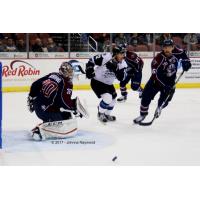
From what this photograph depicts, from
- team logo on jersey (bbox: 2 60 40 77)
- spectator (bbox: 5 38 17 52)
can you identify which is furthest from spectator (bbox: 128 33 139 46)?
spectator (bbox: 5 38 17 52)

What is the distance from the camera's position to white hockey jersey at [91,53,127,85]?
15.8 ft

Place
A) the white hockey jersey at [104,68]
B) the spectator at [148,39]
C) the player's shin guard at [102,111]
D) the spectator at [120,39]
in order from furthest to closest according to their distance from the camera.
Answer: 1. the spectator at [148,39]
2. the spectator at [120,39]
3. the player's shin guard at [102,111]
4. the white hockey jersey at [104,68]

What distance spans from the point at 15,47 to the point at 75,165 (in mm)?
3496

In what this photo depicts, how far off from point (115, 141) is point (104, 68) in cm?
76

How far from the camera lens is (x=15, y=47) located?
700 cm

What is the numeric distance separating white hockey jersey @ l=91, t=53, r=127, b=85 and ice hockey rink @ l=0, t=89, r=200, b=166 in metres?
0.42

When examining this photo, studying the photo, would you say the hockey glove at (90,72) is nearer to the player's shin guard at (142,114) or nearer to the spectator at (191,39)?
the player's shin guard at (142,114)

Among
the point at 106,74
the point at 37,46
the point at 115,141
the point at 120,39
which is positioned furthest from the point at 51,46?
the point at 115,141

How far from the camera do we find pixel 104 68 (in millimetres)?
4898

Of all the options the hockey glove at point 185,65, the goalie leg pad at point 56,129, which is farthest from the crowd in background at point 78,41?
the goalie leg pad at point 56,129

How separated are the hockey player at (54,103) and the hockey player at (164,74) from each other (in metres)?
0.85

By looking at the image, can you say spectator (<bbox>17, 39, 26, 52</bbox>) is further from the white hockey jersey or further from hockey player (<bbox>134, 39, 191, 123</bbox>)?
hockey player (<bbox>134, 39, 191, 123</bbox>)

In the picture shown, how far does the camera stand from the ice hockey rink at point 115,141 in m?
4.05
